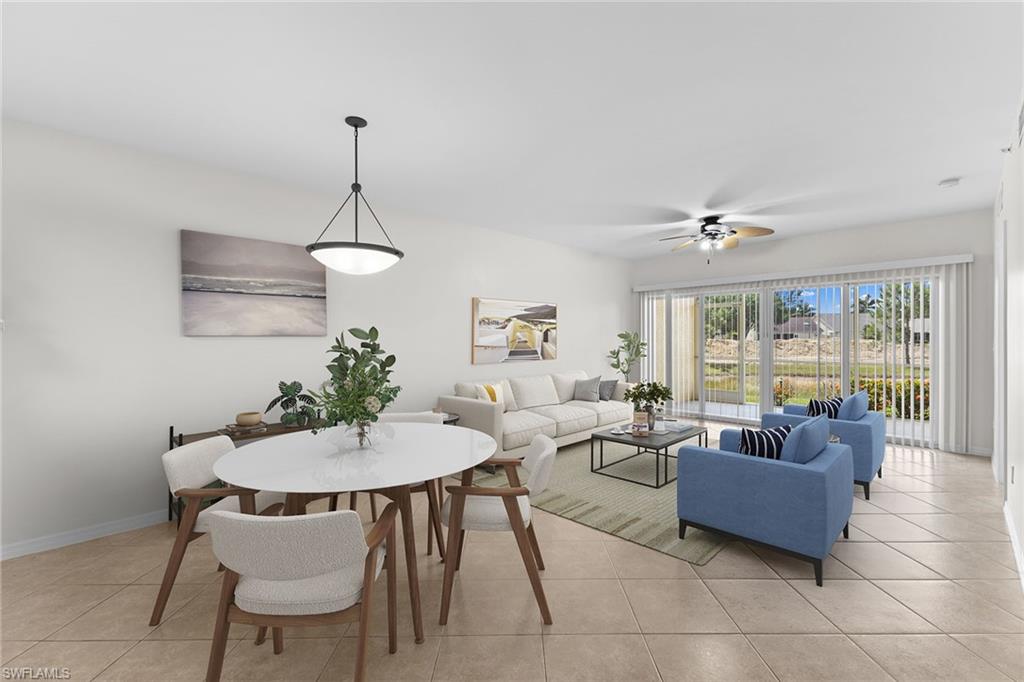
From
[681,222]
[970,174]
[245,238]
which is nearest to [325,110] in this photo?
[245,238]

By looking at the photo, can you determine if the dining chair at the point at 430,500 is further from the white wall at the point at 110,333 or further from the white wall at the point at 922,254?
the white wall at the point at 922,254

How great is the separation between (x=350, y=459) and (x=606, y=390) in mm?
4618

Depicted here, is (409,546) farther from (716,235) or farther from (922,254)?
(922,254)

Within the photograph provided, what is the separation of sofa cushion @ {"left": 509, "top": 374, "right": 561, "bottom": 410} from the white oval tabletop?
270cm

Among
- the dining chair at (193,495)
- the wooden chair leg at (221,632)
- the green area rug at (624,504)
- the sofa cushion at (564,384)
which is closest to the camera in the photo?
the wooden chair leg at (221,632)

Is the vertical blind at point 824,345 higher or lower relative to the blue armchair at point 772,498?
higher

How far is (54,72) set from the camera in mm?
2207

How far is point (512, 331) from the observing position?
5.74 meters

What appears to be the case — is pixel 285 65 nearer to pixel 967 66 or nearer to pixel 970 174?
pixel 967 66

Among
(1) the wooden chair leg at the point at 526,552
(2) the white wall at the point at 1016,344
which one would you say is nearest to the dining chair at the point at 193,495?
(1) the wooden chair leg at the point at 526,552

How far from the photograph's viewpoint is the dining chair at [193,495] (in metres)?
2.01

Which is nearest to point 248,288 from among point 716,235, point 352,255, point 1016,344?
point 352,255

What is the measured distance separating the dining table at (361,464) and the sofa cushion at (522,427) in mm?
1809

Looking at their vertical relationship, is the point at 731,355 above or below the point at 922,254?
below
